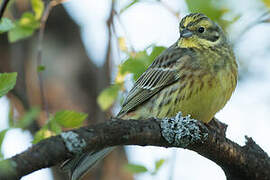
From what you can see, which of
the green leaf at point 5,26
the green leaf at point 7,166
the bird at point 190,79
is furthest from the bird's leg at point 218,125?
the green leaf at point 7,166

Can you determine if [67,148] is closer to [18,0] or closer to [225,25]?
[225,25]

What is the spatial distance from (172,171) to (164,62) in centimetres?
110

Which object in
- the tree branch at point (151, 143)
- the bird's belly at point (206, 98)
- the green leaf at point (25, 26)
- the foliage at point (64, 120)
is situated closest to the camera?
the tree branch at point (151, 143)

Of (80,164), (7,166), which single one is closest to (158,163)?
(80,164)

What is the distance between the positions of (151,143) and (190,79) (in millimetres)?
1480

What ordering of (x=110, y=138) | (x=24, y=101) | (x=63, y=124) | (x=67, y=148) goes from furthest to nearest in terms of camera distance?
(x=24, y=101)
(x=63, y=124)
(x=110, y=138)
(x=67, y=148)

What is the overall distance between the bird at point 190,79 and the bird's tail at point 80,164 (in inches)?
0.8

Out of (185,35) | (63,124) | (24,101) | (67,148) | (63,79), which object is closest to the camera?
(67,148)

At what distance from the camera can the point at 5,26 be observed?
365cm

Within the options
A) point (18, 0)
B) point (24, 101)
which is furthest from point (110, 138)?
point (18, 0)

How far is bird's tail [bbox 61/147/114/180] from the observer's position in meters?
3.36

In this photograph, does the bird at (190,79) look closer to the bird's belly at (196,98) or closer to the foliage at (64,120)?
the bird's belly at (196,98)

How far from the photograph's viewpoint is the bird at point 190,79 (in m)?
4.50

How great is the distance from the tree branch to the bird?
2.26 ft
